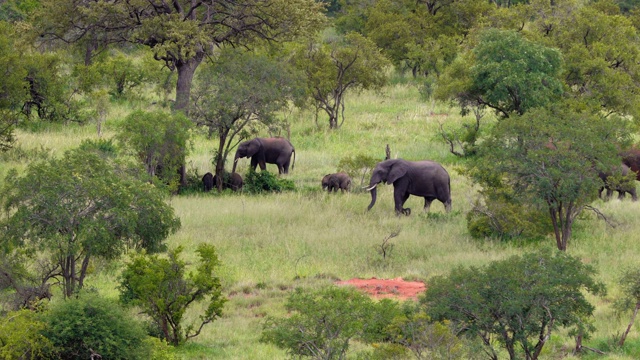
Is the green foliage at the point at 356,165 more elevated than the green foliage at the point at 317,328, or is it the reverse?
the green foliage at the point at 317,328

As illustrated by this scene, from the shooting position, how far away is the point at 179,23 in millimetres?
28547

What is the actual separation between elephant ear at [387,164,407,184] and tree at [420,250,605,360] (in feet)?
37.6

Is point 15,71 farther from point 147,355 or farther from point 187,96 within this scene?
point 147,355

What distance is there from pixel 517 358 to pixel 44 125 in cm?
2480

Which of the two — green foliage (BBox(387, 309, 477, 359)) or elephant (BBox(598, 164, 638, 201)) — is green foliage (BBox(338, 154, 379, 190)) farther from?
green foliage (BBox(387, 309, 477, 359))

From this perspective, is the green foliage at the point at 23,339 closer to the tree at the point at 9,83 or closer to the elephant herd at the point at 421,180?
the elephant herd at the point at 421,180

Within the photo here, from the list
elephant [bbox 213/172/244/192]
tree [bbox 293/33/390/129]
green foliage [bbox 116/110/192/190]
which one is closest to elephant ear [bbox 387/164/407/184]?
green foliage [bbox 116/110/192/190]

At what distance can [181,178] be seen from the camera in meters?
29.1

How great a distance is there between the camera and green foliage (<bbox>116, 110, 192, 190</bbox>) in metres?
25.8

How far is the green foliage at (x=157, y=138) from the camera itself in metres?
25.8

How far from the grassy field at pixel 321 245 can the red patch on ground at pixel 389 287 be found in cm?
49

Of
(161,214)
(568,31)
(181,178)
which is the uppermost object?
(568,31)

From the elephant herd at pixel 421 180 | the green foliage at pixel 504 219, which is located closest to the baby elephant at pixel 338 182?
the elephant herd at pixel 421 180

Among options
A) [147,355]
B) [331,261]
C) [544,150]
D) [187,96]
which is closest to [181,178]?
[187,96]
